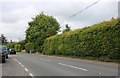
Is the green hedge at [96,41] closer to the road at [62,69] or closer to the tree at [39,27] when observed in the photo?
the road at [62,69]

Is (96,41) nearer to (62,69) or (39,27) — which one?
(62,69)

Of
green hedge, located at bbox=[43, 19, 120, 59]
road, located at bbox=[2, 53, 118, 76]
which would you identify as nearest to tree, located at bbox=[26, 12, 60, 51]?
green hedge, located at bbox=[43, 19, 120, 59]

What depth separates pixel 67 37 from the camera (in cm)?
4206

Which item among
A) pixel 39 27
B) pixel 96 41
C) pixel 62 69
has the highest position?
pixel 39 27

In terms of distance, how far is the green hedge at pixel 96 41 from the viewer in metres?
27.5

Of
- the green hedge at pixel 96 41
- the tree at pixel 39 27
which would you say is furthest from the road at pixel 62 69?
the tree at pixel 39 27

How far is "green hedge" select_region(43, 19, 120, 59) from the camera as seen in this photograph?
27.5 m

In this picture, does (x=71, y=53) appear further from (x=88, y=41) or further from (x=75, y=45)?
(x=88, y=41)

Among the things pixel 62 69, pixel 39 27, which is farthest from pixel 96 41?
pixel 39 27

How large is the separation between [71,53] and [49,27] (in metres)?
37.1

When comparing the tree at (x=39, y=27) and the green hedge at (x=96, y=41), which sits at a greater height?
the tree at (x=39, y=27)

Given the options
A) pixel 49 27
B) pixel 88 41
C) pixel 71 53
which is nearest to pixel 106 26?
pixel 88 41

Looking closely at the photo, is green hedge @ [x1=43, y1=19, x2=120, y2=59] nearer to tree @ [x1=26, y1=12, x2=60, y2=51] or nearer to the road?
the road

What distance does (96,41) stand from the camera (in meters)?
31.1
